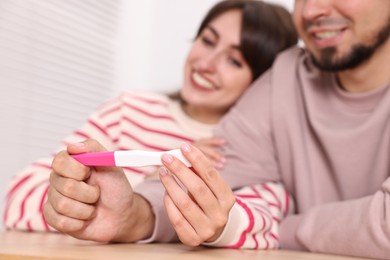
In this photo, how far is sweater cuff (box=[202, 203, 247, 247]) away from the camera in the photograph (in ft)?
2.47

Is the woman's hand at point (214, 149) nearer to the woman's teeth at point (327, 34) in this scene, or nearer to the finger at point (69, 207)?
the woman's teeth at point (327, 34)

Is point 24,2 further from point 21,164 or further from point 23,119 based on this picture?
point 21,164

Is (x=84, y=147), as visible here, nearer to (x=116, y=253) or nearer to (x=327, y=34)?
(x=116, y=253)

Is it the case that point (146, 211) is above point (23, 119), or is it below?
above

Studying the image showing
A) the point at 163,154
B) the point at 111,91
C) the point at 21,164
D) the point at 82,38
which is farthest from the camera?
the point at 111,91

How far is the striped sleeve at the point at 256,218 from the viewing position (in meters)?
0.77

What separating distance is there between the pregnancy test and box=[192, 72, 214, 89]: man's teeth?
0.71 m

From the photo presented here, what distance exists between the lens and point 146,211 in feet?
2.59

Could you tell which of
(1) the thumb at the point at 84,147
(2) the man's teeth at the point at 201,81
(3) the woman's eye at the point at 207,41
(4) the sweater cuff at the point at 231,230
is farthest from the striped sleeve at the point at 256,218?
(3) the woman's eye at the point at 207,41

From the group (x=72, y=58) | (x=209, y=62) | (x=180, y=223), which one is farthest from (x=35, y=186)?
(x=72, y=58)

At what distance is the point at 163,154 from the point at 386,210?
35 cm

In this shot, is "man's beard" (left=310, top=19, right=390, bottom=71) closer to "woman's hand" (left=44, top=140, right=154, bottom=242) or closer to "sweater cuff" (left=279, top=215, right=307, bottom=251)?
"sweater cuff" (left=279, top=215, right=307, bottom=251)

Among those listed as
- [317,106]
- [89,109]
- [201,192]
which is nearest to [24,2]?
[89,109]

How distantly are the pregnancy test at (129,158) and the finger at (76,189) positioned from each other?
0.12 feet
